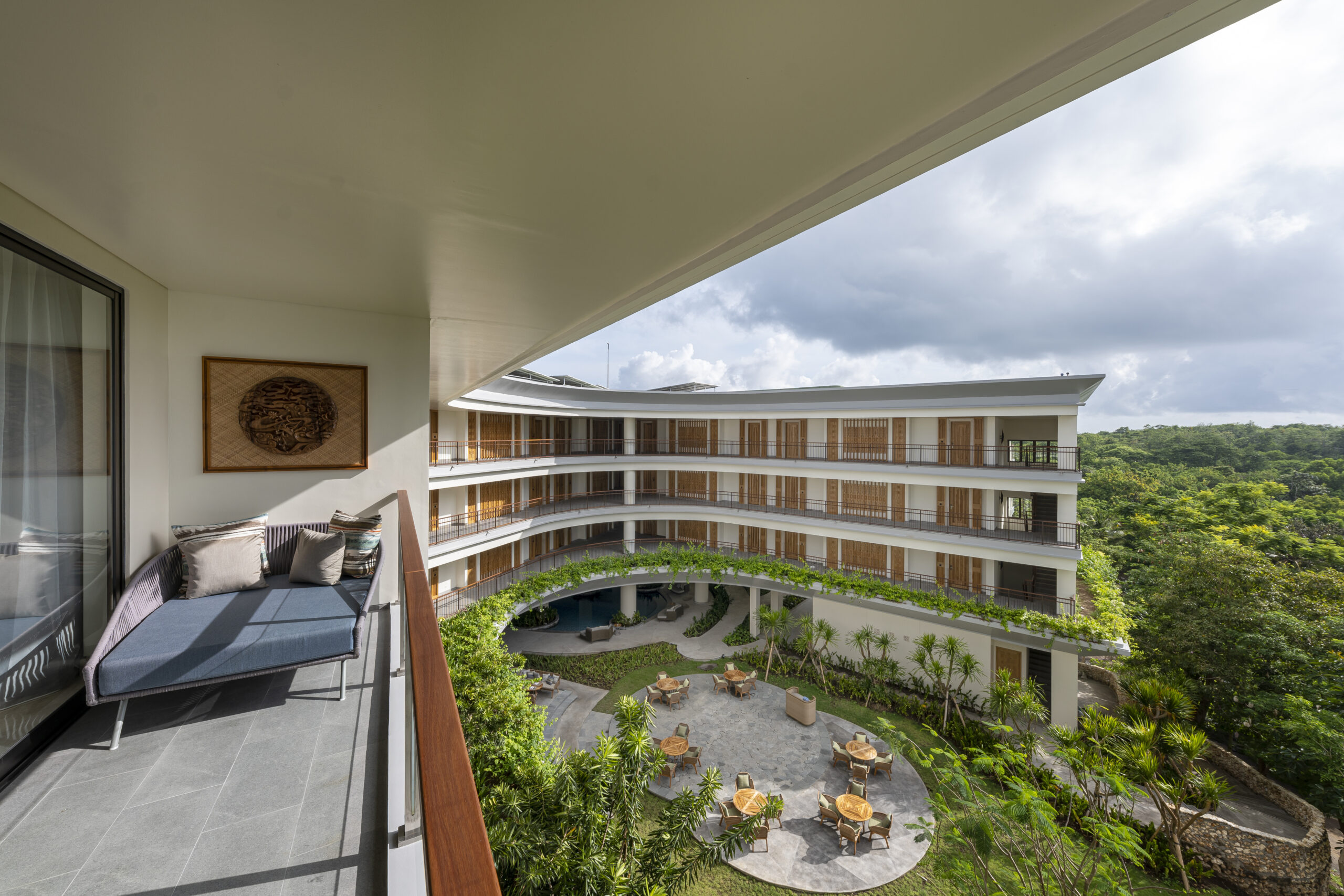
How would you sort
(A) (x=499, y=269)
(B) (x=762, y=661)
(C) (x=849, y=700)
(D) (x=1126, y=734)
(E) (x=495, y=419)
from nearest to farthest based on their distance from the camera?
A: (A) (x=499, y=269)
(D) (x=1126, y=734)
(C) (x=849, y=700)
(B) (x=762, y=661)
(E) (x=495, y=419)

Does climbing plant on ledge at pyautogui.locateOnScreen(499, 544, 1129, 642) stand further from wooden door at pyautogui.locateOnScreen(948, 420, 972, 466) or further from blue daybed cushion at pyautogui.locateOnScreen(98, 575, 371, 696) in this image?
blue daybed cushion at pyautogui.locateOnScreen(98, 575, 371, 696)

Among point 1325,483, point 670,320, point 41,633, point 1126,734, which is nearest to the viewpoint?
point 41,633

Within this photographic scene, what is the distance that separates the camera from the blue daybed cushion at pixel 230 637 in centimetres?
244

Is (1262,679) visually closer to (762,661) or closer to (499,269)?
(762,661)

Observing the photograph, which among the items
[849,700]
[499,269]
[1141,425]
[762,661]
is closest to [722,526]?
[762,661]

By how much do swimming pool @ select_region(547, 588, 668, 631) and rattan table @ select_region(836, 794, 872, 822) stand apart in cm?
871

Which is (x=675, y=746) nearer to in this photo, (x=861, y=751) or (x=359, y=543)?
(x=861, y=751)

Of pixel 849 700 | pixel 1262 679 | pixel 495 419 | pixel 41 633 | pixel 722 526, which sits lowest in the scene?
pixel 849 700

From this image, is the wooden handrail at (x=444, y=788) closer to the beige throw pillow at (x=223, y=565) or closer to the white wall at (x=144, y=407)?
the beige throw pillow at (x=223, y=565)

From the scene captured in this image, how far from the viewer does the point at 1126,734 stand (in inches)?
298

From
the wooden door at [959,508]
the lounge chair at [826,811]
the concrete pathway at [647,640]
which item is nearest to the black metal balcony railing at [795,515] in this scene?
the wooden door at [959,508]

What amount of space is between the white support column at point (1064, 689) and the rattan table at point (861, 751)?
4.76m

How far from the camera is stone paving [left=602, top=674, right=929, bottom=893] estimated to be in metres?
6.62

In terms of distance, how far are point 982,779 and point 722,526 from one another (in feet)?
32.2
